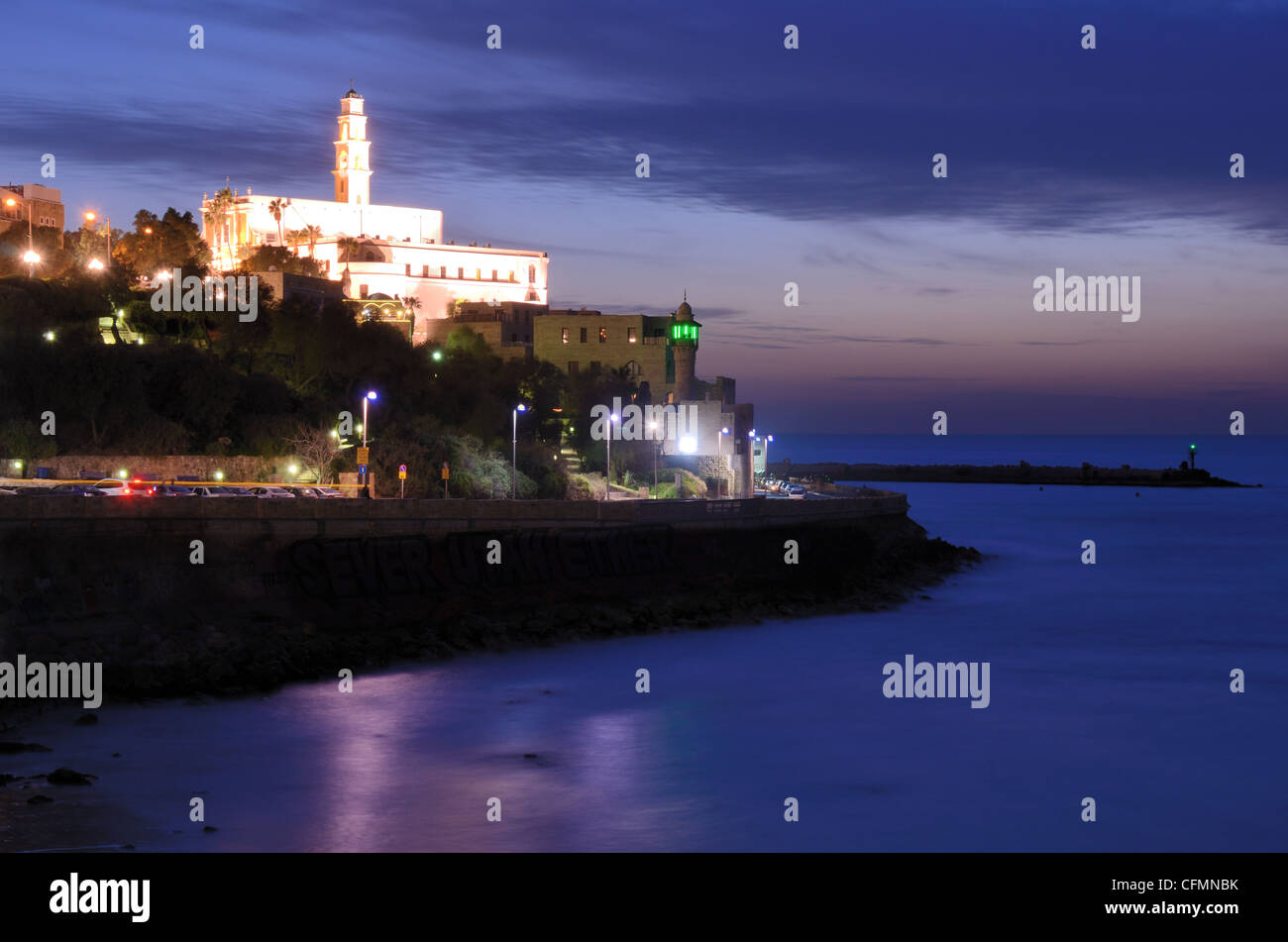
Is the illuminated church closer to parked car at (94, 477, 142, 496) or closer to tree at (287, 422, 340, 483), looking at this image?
tree at (287, 422, 340, 483)

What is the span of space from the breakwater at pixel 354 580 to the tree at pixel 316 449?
13.3 metres

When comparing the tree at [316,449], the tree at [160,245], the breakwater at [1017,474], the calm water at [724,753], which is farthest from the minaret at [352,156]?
the calm water at [724,753]

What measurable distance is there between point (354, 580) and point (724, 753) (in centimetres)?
1542

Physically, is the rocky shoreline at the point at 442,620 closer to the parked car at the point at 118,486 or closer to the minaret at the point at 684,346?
the parked car at the point at 118,486

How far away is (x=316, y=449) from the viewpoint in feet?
196

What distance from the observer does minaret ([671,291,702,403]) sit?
8981cm

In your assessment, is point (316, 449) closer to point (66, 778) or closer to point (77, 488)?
point (77, 488)

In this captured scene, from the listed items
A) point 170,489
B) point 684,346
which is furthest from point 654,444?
point 170,489

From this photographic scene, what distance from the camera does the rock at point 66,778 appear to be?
87.1ft

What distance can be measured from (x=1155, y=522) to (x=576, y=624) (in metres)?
75.1

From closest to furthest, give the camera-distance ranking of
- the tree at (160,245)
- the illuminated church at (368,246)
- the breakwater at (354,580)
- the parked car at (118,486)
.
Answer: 1. the breakwater at (354,580)
2. the parked car at (118,486)
3. the tree at (160,245)
4. the illuminated church at (368,246)

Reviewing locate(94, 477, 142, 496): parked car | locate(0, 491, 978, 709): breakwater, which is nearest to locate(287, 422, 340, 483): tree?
locate(94, 477, 142, 496): parked car
